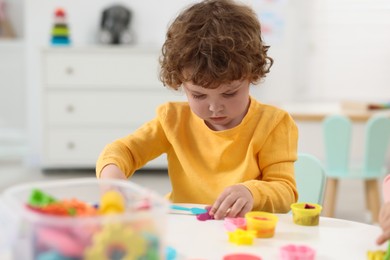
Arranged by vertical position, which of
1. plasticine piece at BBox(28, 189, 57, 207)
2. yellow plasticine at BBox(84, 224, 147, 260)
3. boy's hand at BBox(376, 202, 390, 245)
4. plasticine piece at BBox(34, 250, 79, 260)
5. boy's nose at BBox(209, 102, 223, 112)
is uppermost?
boy's nose at BBox(209, 102, 223, 112)

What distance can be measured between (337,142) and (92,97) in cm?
172

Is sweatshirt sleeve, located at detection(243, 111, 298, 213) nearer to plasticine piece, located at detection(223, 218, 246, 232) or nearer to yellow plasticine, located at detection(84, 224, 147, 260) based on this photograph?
plasticine piece, located at detection(223, 218, 246, 232)

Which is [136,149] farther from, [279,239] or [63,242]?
[63,242]

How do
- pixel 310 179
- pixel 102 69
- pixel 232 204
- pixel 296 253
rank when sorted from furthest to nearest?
pixel 102 69, pixel 310 179, pixel 232 204, pixel 296 253

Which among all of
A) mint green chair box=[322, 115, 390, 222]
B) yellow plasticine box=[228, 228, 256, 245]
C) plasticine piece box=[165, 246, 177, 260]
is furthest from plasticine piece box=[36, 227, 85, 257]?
mint green chair box=[322, 115, 390, 222]

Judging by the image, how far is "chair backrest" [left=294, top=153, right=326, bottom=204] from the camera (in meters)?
1.29

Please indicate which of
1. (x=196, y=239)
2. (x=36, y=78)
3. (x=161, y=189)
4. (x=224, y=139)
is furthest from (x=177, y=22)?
(x=36, y=78)

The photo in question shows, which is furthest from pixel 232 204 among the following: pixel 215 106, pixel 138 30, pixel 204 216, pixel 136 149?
pixel 138 30

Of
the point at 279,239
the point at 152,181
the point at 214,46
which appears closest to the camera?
the point at 279,239

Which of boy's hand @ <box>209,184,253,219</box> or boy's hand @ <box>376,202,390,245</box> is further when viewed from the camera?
boy's hand @ <box>209,184,253,219</box>

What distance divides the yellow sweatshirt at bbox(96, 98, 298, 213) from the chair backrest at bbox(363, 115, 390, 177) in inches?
59.1

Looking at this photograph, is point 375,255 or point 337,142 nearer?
point 375,255

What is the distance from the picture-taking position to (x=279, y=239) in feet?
2.82

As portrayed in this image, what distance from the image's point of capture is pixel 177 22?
113cm
